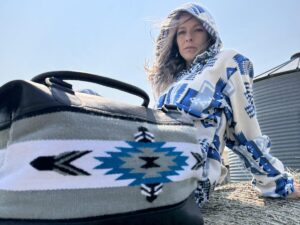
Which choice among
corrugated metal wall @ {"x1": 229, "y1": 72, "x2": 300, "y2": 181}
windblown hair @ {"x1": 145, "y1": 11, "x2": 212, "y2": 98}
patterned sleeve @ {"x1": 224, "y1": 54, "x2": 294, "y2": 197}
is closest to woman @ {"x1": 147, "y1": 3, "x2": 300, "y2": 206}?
patterned sleeve @ {"x1": 224, "y1": 54, "x2": 294, "y2": 197}

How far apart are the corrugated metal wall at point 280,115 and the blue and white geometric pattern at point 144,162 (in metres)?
2.94

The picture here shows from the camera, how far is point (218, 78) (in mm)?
1394

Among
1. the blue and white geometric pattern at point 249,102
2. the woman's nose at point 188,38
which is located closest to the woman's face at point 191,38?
the woman's nose at point 188,38

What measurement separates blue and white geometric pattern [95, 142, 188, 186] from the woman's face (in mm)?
818

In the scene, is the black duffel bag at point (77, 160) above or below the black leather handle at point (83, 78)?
below

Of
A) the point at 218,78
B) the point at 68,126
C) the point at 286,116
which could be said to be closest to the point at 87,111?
the point at 68,126

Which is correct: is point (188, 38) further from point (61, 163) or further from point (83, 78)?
point (61, 163)

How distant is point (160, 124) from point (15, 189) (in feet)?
0.96

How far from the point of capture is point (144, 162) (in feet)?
2.59

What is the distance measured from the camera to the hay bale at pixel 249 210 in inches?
45.6

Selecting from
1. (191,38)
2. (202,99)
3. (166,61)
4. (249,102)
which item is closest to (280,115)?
(166,61)

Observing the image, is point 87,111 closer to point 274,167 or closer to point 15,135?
point 15,135

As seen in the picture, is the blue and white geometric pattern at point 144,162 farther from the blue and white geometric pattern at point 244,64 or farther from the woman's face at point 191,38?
the woman's face at point 191,38

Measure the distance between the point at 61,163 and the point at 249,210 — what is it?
70 cm
